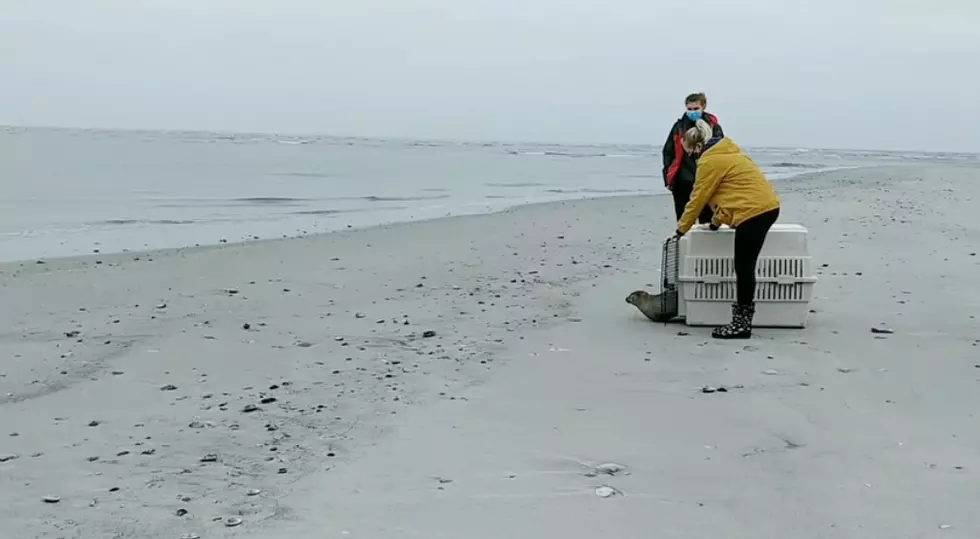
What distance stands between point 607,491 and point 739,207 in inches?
121

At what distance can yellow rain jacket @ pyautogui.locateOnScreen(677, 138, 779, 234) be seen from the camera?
6.12m

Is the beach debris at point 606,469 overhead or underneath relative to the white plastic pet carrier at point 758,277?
underneath

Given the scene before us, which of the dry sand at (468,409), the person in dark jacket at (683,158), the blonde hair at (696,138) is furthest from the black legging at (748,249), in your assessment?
the person in dark jacket at (683,158)

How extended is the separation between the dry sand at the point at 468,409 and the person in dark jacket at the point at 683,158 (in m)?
0.94

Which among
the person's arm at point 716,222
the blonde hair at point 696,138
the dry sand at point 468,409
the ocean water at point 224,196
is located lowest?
the ocean water at point 224,196

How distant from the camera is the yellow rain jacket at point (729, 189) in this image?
20.1 feet

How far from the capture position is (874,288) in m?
7.98

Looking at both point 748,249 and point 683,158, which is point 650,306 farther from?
point 683,158

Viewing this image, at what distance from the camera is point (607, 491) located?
3549mm

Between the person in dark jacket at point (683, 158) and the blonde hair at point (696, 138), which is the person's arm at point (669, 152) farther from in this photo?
the blonde hair at point (696, 138)

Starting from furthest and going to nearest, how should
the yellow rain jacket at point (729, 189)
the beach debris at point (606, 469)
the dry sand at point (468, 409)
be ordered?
1. the yellow rain jacket at point (729, 189)
2. the beach debris at point (606, 469)
3. the dry sand at point (468, 409)

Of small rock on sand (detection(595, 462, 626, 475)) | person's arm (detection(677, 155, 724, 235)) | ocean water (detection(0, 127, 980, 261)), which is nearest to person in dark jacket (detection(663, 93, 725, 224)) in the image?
person's arm (detection(677, 155, 724, 235))

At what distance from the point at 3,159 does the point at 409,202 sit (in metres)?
19.8

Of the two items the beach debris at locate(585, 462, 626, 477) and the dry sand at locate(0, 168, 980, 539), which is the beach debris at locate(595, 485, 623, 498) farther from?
the beach debris at locate(585, 462, 626, 477)
